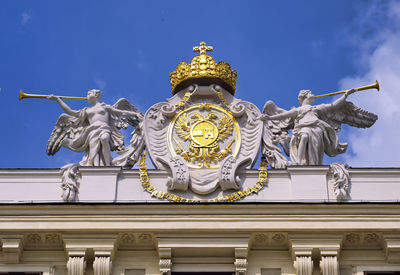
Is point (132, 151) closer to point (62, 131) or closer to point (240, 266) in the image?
point (62, 131)

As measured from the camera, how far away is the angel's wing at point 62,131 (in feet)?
77.2

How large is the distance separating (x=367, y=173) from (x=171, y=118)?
3986 mm

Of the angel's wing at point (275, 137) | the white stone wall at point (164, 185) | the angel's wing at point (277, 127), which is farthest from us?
the angel's wing at point (277, 127)

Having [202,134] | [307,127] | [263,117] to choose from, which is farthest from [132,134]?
[307,127]

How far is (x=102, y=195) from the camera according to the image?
72.3ft

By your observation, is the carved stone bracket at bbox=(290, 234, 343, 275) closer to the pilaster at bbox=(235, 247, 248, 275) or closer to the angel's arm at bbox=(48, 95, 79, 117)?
the pilaster at bbox=(235, 247, 248, 275)

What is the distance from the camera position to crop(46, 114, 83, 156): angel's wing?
23.5m

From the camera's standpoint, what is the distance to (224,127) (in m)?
23.1

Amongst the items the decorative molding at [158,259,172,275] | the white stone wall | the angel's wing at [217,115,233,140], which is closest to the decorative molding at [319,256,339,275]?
the white stone wall

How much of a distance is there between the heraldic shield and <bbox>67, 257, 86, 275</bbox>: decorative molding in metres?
2.29

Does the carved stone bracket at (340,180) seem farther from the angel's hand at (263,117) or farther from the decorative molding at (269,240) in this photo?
the angel's hand at (263,117)

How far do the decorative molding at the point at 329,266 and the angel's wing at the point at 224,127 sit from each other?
341 cm

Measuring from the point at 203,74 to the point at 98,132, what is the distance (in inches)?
96.4

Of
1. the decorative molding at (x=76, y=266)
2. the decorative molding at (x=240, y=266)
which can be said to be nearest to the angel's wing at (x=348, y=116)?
the decorative molding at (x=240, y=266)
